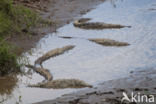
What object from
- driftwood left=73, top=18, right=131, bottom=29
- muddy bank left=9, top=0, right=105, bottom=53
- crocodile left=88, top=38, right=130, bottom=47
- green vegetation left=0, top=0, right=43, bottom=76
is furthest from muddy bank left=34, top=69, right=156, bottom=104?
driftwood left=73, top=18, right=131, bottom=29

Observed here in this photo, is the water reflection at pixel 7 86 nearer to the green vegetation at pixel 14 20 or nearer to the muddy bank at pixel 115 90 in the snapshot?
the muddy bank at pixel 115 90

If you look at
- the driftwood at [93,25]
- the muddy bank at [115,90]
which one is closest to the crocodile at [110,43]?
the driftwood at [93,25]

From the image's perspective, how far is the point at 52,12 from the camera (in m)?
13.1

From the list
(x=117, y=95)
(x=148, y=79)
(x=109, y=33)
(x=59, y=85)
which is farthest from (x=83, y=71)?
(x=109, y=33)

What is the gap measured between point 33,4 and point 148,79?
7303mm

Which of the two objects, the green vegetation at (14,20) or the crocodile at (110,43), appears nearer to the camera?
the crocodile at (110,43)

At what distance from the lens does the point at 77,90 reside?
651 centimetres

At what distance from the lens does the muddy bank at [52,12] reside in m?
10.0

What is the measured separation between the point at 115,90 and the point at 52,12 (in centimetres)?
756

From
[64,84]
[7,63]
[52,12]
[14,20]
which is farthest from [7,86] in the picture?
[52,12]

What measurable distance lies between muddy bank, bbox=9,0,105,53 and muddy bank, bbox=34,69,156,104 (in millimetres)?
3366

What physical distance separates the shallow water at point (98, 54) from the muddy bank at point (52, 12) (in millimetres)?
253

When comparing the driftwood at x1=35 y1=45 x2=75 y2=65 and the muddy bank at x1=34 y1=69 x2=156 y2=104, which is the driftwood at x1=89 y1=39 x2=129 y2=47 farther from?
the muddy bank at x1=34 y1=69 x2=156 y2=104

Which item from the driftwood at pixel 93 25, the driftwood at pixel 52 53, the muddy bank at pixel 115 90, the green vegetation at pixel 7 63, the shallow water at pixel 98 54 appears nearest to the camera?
the muddy bank at pixel 115 90
